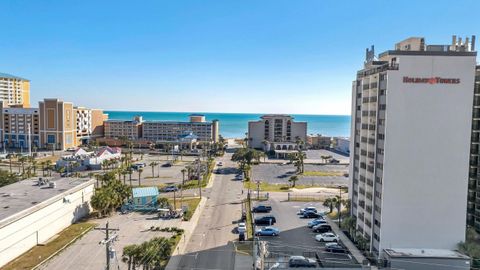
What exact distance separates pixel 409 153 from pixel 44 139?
9207cm

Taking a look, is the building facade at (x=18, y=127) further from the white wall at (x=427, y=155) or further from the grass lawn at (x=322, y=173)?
the white wall at (x=427, y=155)

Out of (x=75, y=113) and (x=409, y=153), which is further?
(x=75, y=113)

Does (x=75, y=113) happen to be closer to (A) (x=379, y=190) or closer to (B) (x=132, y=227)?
(B) (x=132, y=227)

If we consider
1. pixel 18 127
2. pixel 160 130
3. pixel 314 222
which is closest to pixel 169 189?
pixel 314 222

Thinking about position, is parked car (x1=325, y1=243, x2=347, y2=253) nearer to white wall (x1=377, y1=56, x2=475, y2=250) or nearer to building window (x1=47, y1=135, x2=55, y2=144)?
white wall (x1=377, y1=56, x2=475, y2=250)

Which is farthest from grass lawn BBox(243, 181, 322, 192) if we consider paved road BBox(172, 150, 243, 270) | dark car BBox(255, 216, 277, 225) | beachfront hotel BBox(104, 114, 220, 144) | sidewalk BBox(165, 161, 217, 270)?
beachfront hotel BBox(104, 114, 220, 144)

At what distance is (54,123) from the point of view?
9344 centimetres

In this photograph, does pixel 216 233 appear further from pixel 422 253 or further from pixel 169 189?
Answer: pixel 169 189

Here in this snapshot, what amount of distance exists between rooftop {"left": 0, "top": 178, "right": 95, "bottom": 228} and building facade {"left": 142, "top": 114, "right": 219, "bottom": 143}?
65.0 meters

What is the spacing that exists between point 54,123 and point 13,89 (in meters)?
58.6

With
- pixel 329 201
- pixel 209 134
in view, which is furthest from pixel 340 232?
pixel 209 134

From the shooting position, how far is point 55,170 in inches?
2438

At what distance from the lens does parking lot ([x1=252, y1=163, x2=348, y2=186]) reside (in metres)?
58.3

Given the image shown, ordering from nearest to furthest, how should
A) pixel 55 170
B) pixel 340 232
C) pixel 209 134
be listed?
pixel 340 232, pixel 55 170, pixel 209 134
